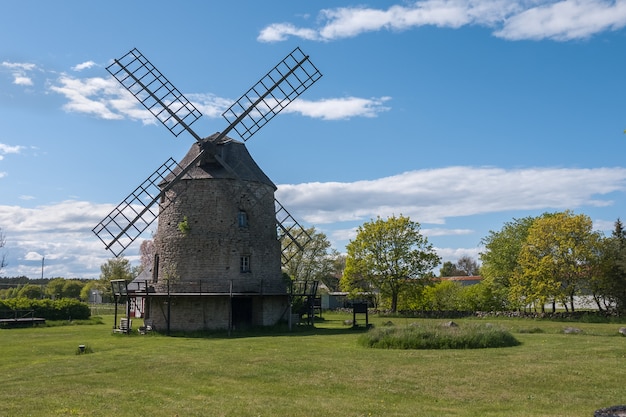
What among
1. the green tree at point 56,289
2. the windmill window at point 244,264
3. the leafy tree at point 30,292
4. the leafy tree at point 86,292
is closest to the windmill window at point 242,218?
the windmill window at point 244,264

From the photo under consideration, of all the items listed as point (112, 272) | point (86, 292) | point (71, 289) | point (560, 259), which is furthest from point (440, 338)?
point (71, 289)

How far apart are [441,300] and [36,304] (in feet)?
132

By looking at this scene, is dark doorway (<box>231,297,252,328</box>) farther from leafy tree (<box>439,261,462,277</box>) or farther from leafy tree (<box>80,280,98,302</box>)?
leafy tree (<box>439,261,462,277</box>)

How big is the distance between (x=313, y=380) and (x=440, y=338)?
9.12m

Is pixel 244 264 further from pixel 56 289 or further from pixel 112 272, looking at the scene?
pixel 56 289

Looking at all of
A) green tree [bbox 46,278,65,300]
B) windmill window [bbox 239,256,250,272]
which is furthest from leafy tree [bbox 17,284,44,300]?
windmill window [bbox 239,256,250,272]

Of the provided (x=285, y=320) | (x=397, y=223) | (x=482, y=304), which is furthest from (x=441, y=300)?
(x=285, y=320)

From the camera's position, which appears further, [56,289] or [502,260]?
[56,289]

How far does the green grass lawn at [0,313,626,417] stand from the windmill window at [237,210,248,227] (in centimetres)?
1092

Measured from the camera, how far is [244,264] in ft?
117

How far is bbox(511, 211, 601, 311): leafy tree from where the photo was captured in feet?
159

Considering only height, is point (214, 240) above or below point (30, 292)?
above

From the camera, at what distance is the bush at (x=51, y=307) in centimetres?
4578

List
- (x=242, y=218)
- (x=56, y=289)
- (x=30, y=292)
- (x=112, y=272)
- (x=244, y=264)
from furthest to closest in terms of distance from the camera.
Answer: (x=56, y=289) < (x=30, y=292) < (x=112, y=272) < (x=242, y=218) < (x=244, y=264)
